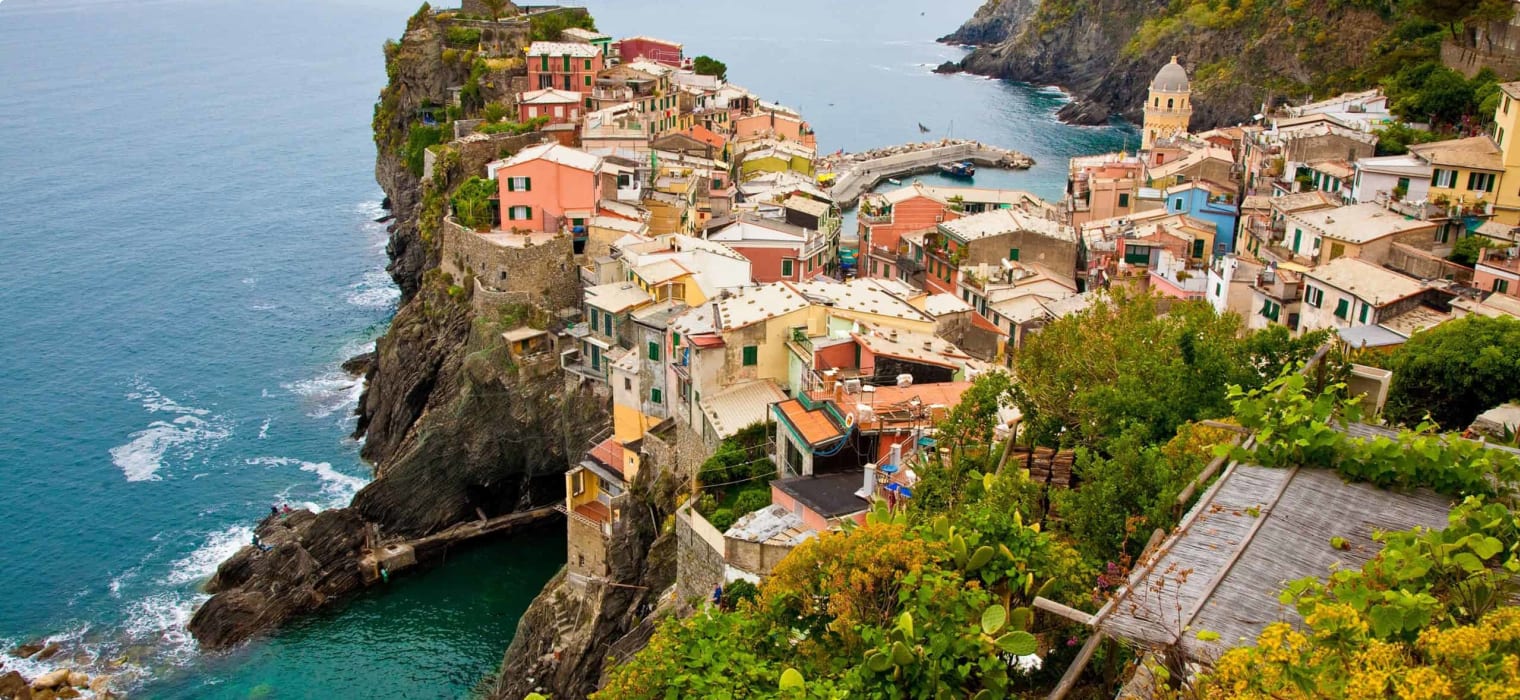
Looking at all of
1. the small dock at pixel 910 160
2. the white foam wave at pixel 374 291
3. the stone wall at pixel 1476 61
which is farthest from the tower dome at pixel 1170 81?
the white foam wave at pixel 374 291

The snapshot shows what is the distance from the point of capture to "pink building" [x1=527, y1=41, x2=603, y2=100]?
73812 mm

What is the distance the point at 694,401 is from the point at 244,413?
35.3m

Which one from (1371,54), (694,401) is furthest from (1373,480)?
(1371,54)

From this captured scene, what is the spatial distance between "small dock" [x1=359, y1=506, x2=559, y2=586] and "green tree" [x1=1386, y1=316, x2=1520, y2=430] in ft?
111

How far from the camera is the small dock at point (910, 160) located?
106 m

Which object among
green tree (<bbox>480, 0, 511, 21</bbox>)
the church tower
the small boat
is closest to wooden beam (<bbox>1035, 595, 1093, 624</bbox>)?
the church tower

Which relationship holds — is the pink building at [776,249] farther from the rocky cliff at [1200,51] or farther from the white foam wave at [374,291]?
the rocky cliff at [1200,51]

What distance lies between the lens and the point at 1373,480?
621 inches

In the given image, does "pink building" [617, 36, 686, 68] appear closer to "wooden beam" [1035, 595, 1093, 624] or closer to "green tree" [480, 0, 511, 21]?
"green tree" [480, 0, 511, 21]

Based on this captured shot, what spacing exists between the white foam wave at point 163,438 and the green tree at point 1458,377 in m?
50.2

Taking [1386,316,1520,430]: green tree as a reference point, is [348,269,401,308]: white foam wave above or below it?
below

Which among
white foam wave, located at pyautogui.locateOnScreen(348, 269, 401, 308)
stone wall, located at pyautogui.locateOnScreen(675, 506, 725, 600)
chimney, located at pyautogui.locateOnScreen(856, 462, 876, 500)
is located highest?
chimney, located at pyautogui.locateOnScreen(856, 462, 876, 500)

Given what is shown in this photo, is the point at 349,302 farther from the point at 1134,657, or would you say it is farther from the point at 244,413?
the point at 1134,657

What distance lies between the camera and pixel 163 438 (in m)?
60.1
